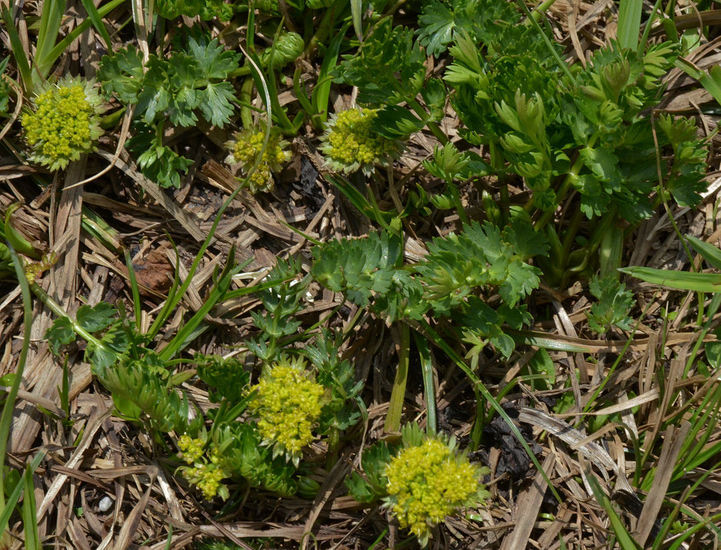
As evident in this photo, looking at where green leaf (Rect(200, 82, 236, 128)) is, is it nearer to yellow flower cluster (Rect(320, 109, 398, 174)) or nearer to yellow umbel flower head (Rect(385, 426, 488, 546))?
yellow flower cluster (Rect(320, 109, 398, 174))

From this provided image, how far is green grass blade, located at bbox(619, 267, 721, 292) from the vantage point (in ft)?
9.50

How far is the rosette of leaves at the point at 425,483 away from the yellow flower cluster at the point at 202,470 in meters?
0.59

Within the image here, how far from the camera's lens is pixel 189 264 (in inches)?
129

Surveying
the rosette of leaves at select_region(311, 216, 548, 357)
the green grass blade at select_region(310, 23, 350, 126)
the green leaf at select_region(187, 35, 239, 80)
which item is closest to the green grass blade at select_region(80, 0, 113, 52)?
the green leaf at select_region(187, 35, 239, 80)

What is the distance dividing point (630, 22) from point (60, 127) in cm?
248

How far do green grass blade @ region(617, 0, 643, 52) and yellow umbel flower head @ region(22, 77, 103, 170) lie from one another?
7.52 feet

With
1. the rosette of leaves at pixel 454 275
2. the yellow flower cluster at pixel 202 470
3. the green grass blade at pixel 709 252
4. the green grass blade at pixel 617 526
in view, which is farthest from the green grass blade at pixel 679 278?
the yellow flower cluster at pixel 202 470

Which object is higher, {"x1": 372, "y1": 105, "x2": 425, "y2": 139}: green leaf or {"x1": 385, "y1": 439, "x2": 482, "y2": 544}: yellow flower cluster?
{"x1": 372, "y1": 105, "x2": 425, "y2": 139}: green leaf

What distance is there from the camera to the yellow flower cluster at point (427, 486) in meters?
2.58

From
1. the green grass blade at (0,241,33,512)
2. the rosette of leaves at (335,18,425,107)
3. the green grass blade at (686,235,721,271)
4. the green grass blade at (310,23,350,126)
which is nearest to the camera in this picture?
the green grass blade at (0,241,33,512)

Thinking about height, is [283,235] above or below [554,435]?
above

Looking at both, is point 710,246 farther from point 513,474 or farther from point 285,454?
point 285,454

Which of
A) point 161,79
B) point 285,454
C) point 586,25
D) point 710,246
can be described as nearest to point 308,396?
point 285,454

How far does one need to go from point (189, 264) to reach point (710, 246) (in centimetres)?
224
